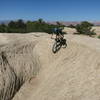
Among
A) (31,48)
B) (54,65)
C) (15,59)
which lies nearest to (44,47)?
(31,48)

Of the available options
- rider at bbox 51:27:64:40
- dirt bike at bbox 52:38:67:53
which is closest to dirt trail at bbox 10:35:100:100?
dirt bike at bbox 52:38:67:53

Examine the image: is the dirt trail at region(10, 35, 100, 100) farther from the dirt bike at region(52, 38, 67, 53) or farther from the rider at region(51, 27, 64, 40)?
the rider at region(51, 27, 64, 40)

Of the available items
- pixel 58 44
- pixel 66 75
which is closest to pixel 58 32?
pixel 58 44

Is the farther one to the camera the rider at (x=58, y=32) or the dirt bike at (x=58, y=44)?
the dirt bike at (x=58, y=44)

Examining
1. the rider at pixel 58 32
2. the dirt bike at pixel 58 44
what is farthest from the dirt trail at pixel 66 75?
the rider at pixel 58 32

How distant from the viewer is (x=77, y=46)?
23078mm

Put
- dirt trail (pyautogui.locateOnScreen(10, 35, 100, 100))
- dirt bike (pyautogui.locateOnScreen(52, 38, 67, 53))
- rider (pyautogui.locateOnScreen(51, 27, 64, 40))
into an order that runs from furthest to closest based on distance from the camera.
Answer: dirt bike (pyautogui.locateOnScreen(52, 38, 67, 53)) < rider (pyautogui.locateOnScreen(51, 27, 64, 40)) < dirt trail (pyautogui.locateOnScreen(10, 35, 100, 100))

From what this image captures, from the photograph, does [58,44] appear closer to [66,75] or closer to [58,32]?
[58,32]

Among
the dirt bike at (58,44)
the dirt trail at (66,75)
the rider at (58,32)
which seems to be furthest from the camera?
the dirt bike at (58,44)

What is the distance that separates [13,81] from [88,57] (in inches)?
275

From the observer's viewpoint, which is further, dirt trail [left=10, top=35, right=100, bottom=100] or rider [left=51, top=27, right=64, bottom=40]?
rider [left=51, top=27, right=64, bottom=40]

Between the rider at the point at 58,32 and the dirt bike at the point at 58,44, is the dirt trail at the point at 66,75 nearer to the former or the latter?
the dirt bike at the point at 58,44

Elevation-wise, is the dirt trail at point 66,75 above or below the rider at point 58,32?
below

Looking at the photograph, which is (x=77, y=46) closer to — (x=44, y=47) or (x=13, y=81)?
(x=44, y=47)
